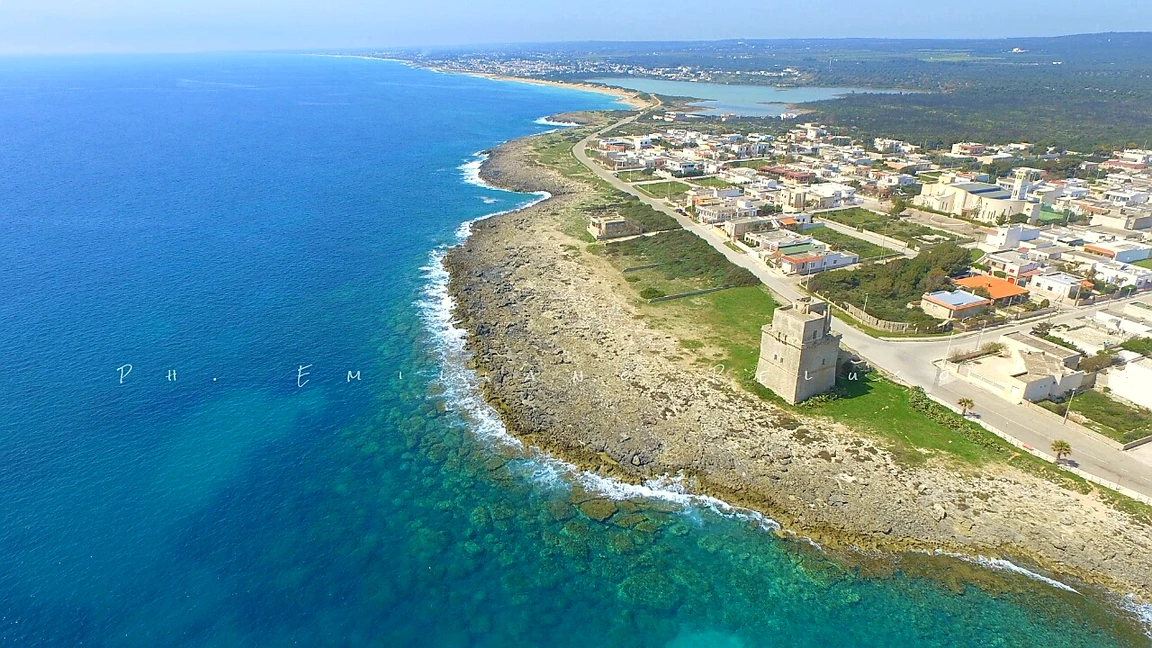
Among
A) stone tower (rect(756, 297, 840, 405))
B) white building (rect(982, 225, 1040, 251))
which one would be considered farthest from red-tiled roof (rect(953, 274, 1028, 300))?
stone tower (rect(756, 297, 840, 405))

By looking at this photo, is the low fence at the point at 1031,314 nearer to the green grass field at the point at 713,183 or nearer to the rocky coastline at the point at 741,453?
the rocky coastline at the point at 741,453

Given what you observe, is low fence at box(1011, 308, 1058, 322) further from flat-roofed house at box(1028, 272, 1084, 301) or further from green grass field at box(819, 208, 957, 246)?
green grass field at box(819, 208, 957, 246)

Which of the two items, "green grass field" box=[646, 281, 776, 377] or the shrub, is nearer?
"green grass field" box=[646, 281, 776, 377]

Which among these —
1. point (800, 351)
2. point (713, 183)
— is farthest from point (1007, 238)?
point (800, 351)

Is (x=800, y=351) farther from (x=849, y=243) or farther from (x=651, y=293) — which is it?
(x=849, y=243)

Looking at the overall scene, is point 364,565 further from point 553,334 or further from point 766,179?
point 766,179

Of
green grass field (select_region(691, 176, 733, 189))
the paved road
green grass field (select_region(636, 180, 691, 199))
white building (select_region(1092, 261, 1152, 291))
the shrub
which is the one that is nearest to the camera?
the paved road

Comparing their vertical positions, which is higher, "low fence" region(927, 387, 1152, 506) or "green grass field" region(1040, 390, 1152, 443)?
"green grass field" region(1040, 390, 1152, 443)
